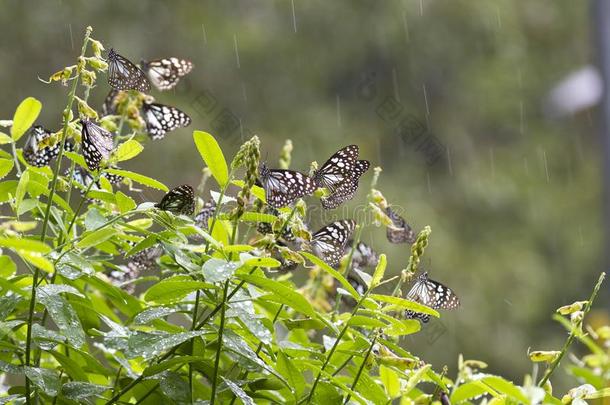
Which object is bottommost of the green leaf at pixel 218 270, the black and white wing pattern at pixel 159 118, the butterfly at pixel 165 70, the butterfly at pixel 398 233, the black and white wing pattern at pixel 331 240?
the butterfly at pixel 398 233

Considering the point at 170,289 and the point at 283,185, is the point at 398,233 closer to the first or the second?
the point at 283,185

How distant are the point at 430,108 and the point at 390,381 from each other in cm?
712

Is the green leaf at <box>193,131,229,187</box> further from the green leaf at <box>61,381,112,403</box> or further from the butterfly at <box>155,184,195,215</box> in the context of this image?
the green leaf at <box>61,381,112,403</box>

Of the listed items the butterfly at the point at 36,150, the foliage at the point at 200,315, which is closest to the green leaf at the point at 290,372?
the foliage at the point at 200,315

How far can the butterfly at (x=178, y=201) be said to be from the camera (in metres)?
0.79

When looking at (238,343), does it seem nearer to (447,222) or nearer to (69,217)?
(69,217)

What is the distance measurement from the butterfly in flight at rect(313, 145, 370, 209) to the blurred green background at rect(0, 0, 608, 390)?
213 inches

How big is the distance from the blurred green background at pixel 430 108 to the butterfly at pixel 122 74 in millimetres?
5312

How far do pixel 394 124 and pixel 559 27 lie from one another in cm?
211

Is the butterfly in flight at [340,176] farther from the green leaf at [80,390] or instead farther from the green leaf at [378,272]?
the green leaf at [80,390]

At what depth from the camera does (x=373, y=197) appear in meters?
0.93

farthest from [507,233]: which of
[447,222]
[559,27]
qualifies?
[559,27]

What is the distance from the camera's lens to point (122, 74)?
36.7 inches

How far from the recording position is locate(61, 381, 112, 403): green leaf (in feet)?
2.40
